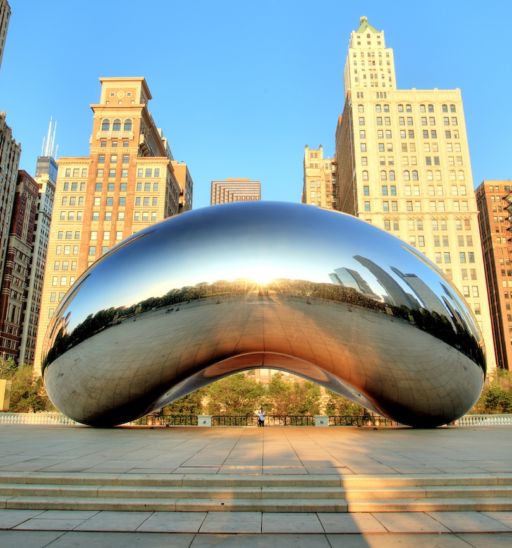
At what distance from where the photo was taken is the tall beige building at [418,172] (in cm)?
8381

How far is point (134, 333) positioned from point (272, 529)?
5178mm

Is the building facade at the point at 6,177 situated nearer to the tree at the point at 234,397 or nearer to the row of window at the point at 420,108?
the tree at the point at 234,397

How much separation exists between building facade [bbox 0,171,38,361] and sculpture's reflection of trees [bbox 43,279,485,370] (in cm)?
10614

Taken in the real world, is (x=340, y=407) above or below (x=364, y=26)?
below

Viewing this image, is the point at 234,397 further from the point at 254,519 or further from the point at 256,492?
the point at 254,519

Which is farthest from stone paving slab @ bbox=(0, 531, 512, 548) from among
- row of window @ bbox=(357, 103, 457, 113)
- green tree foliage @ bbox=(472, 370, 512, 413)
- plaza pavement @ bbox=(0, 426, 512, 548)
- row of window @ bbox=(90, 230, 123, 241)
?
row of window @ bbox=(357, 103, 457, 113)

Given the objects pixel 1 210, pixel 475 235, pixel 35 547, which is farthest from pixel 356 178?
pixel 35 547

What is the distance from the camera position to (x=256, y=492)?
479 centimetres

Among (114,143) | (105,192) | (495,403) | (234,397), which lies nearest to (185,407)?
(234,397)

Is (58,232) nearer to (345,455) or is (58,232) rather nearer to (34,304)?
(34,304)

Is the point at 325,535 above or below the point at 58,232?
below

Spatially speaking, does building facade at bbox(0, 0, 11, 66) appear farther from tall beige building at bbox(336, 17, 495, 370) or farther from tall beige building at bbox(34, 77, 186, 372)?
tall beige building at bbox(336, 17, 495, 370)

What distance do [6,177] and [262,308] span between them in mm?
113136

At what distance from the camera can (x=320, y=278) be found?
8188 mm
